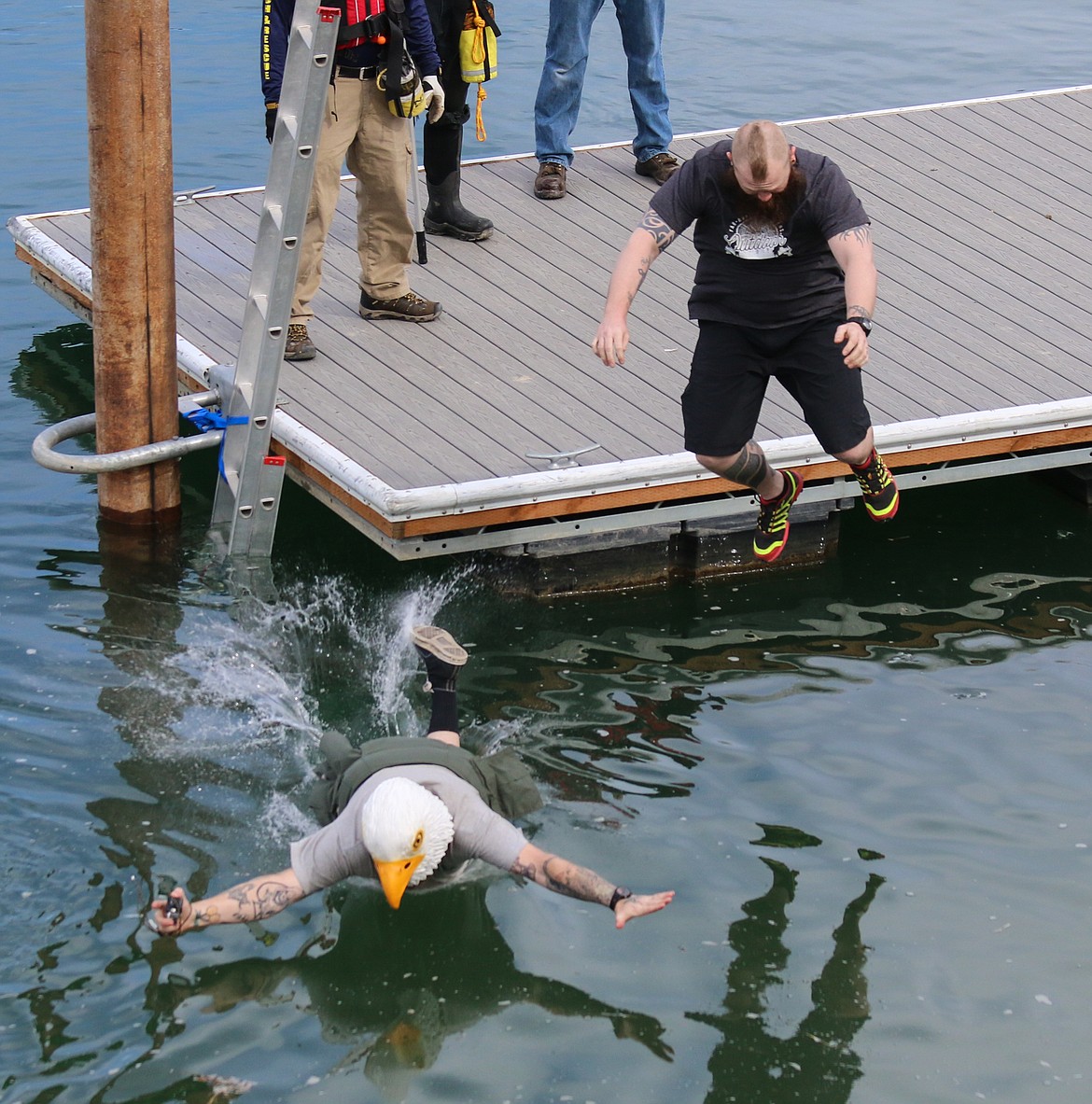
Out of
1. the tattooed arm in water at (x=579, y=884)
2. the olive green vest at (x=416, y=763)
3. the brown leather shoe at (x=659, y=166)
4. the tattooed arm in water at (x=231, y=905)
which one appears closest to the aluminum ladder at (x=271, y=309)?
the olive green vest at (x=416, y=763)

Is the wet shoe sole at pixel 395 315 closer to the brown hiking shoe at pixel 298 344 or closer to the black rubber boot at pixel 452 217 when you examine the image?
the brown hiking shoe at pixel 298 344

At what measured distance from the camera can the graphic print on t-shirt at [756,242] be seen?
638cm

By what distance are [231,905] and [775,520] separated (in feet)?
10.2

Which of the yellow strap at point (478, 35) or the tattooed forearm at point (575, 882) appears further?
the yellow strap at point (478, 35)

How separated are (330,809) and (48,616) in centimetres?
262

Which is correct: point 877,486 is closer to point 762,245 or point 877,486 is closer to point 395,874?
point 762,245

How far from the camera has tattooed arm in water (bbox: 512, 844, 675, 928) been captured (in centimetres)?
525

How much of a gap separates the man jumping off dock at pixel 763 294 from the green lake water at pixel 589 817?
3.89 ft

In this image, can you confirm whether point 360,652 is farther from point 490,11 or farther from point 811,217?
point 490,11

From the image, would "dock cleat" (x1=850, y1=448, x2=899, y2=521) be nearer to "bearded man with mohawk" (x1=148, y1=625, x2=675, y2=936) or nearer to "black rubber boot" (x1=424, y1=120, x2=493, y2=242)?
"bearded man with mohawk" (x1=148, y1=625, x2=675, y2=936)

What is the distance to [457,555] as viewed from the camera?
839 cm

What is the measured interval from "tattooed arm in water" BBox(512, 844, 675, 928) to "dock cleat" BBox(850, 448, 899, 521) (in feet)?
7.89

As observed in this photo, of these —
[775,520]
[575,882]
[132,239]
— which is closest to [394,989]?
[575,882]

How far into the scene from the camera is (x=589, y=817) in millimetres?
6539
